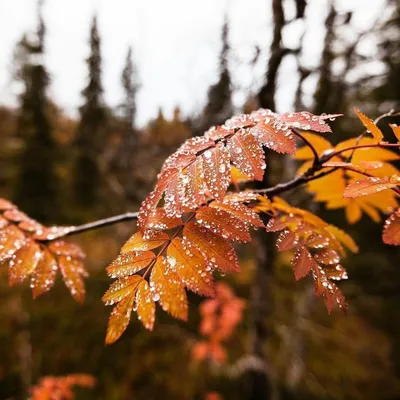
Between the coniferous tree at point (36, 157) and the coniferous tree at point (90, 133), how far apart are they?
1.39m

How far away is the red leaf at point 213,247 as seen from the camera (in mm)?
541

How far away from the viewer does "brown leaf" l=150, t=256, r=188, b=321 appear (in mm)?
516

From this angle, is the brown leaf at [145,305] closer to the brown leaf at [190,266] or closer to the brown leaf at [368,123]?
the brown leaf at [190,266]

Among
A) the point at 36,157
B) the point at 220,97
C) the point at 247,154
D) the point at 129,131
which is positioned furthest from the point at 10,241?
the point at 36,157

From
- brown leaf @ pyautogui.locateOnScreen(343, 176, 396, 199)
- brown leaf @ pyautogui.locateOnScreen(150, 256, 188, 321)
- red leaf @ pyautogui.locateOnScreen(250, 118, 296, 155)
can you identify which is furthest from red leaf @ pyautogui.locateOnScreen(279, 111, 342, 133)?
brown leaf @ pyautogui.locateOnScreen(150, 256, 188, 321)

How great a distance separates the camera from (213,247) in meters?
0.56

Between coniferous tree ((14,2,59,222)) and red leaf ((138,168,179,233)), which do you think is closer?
red leaf ((138,168,179,233))

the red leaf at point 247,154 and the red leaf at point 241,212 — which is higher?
the red leaf at point 247,154

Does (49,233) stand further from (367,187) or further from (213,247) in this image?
(367,187)

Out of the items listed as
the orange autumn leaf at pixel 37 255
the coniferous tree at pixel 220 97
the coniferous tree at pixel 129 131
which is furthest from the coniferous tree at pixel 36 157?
the orange autumn leaf at pixel 37 255

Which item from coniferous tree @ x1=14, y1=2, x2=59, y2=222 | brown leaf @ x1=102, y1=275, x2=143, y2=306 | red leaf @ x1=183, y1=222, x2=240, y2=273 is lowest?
coniferous tree @ x1=14, y1=2, x2=59, y2=222

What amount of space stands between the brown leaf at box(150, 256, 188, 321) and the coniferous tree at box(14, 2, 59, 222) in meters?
11.8

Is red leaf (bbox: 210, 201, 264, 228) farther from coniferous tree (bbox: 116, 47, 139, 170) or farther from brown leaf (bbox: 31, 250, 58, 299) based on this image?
coniferous tree (bbox: 116, 47, 139, 170)

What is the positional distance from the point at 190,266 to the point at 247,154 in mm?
223
